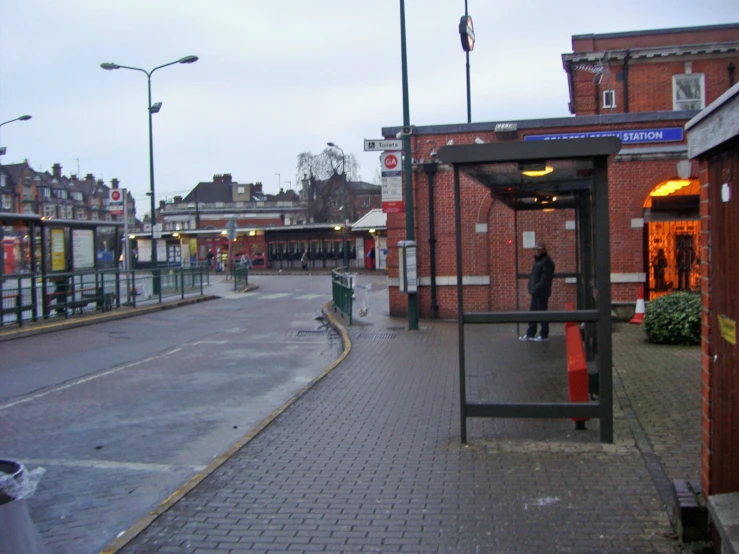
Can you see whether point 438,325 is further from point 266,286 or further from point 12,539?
point 266,286

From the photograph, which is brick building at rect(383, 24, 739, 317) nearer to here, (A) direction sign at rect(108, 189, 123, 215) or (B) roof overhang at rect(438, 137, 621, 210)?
(B) roof overhang at rect(438, 137, 621, 210)

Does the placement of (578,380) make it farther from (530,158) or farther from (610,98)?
(610,98)

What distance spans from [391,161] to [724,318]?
471 inches

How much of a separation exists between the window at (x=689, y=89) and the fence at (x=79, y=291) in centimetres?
1884

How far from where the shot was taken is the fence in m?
18.1

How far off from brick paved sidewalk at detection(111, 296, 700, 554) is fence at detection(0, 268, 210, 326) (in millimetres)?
11785

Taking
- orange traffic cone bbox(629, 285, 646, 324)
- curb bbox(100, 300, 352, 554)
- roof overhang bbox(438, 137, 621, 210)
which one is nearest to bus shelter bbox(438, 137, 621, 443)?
roof overhang bbox(438, 137, 621, 210)

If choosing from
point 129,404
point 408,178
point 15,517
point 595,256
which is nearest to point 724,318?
point 595,256

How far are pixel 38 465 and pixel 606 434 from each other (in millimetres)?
5126

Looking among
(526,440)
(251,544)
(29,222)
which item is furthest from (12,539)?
(29,222)

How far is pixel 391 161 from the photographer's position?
1568 cm

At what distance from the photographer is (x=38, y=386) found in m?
10.9

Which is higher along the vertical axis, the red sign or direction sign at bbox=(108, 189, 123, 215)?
direction sign at bbox=(108, 189, 123, 215)

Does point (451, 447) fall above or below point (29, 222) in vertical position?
below
